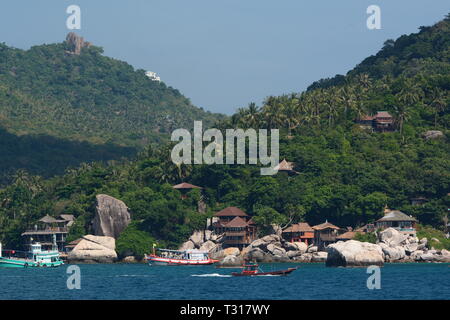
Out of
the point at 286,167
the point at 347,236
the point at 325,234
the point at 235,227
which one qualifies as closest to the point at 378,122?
the point at 286,167

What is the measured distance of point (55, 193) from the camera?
153 m

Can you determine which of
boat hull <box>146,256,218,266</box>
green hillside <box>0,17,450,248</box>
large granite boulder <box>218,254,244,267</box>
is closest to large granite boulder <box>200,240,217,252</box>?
green hillside <box>0,17,450,248</box>

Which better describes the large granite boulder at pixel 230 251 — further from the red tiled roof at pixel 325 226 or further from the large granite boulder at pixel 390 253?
the large granite boulder at pixel 390 253

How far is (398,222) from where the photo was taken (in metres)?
122

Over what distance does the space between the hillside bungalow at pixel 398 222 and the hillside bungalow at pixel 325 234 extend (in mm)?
5799

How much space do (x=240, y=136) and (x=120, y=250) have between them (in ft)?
103

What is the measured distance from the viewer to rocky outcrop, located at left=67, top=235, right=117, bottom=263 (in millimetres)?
127188

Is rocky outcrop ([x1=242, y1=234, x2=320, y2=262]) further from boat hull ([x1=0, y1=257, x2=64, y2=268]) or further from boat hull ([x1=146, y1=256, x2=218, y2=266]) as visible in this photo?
boat hull ([x1=0, y1=257, x2=64, y2=268])

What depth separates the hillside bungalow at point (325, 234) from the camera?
12400 cm

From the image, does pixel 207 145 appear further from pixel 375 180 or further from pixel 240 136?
pixel 375 180

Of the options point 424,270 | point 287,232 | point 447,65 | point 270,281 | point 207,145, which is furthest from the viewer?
point 447,65

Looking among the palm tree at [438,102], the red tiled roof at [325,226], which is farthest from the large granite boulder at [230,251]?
the palm tree at [438,102]

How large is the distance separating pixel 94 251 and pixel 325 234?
105ft

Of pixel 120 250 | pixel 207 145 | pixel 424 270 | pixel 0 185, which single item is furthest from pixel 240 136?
pixel 0 185
